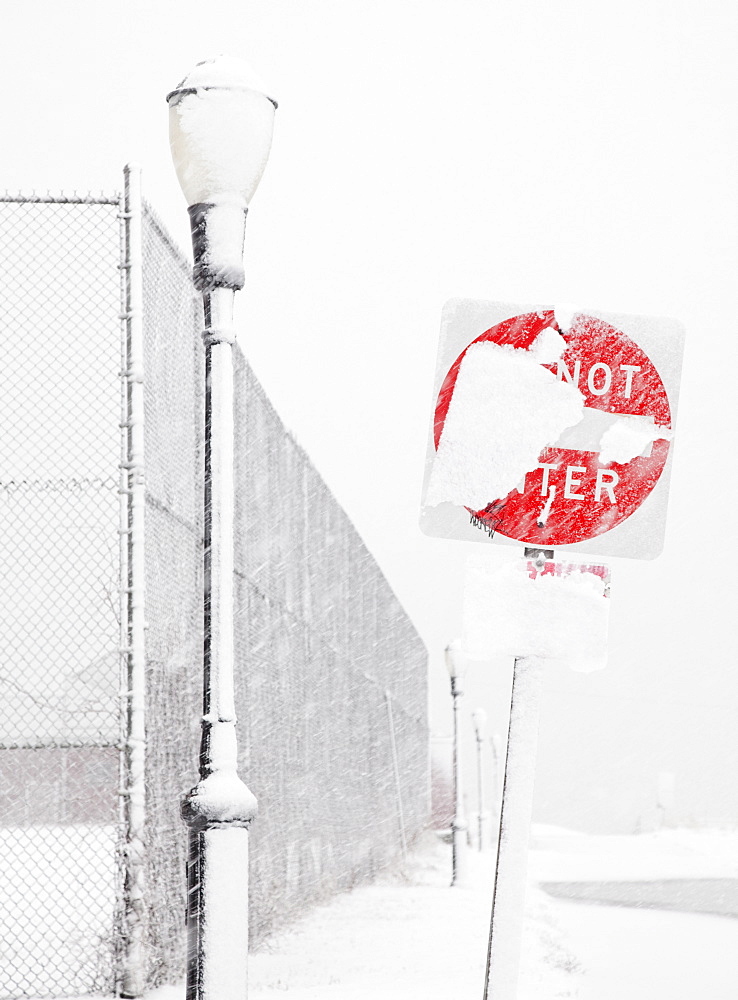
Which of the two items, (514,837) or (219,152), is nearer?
(514,837)

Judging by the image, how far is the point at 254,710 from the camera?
9.24m

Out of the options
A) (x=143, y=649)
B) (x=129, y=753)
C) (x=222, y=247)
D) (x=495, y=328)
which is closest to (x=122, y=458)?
(x=143, y=649)

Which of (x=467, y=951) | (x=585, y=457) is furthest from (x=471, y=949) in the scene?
(x=585, y=457)

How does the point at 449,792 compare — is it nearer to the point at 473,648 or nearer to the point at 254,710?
the point at 254,710

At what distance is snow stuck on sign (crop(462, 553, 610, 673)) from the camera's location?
414cm

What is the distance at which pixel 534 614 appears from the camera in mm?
4172

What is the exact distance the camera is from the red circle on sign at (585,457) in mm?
4250

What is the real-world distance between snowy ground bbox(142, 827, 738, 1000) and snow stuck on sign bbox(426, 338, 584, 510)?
3.64 meters

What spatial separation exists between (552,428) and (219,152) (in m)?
1.64

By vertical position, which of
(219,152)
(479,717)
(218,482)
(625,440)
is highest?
(219,152)

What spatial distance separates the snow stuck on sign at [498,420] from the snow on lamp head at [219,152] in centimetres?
120

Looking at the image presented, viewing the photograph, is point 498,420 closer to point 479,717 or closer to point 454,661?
point 454,661

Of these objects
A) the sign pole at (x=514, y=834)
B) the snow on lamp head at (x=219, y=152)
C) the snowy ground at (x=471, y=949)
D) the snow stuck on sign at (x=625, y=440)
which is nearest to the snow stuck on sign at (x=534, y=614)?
the sign pole at (x=514, y=834)

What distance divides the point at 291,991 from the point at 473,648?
14.0 feet
